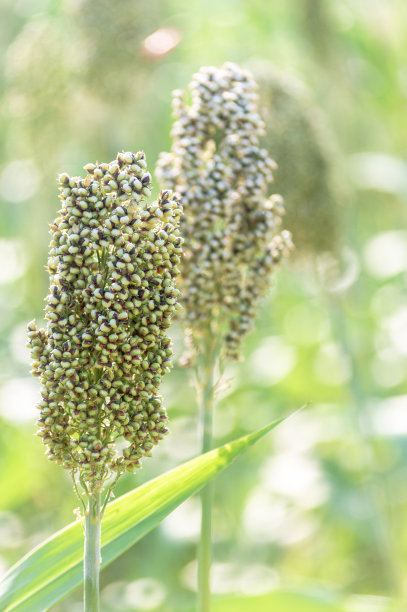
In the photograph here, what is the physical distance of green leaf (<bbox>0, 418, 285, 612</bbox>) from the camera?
1639 millimetres

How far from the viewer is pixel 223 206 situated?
7.19 feet

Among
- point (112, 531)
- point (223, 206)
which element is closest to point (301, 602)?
point (112, 531)

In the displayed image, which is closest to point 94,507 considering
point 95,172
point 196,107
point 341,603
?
point 95,172

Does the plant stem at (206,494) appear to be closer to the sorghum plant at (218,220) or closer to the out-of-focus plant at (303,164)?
the sorghum plant at (218,220)

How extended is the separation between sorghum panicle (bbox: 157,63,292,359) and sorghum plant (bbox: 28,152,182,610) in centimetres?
56

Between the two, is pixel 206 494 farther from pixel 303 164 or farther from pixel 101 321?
pixel 303 164

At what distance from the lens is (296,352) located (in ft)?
20.7

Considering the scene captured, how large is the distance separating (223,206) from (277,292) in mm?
5260

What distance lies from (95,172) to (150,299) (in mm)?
267

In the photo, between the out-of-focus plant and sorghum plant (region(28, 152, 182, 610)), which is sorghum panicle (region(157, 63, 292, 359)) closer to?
sorghum plant (region(28, 152, 182, 610))

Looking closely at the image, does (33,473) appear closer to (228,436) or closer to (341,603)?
(228,436)

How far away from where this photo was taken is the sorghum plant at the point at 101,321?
5.11 ft

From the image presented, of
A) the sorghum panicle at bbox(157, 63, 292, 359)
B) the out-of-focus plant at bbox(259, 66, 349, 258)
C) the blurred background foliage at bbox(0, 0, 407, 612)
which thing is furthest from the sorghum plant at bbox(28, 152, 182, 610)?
the out-of-focus plant at bbox(259, 66, 349, 258)

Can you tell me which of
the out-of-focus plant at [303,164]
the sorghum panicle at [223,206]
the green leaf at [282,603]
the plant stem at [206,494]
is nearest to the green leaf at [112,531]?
the plant stem at [206,494]
